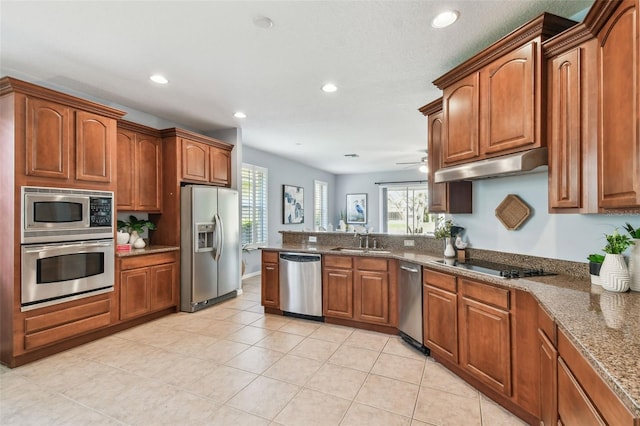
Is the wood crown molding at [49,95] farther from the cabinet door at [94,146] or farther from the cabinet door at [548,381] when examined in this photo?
the cabinet door at [548,381]

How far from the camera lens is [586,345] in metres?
1.10

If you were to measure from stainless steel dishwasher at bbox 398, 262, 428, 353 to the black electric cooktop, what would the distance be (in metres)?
0.32

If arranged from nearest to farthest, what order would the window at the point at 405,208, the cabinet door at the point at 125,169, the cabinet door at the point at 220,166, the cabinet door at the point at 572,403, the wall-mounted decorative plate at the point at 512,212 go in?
1. the cabinet door at the point at 572,403
2. the wall-mounted decorative plate at the point at 512,212
3. the cabinet door at the point at 125,169
4. the cabinet door at the point at 220,166
5. the window at the point at 405,208

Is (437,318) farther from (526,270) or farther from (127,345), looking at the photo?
(127,345)

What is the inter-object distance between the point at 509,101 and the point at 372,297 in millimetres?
2281

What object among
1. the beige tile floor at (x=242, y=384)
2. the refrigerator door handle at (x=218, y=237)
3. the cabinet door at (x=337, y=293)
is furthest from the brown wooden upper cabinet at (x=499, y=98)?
the refrigerator door handle at (x=218, y=237)

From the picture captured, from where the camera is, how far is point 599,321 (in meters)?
1.33

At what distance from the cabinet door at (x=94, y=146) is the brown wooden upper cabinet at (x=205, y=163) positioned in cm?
98

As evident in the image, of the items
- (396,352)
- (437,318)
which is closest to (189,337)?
(396,352)

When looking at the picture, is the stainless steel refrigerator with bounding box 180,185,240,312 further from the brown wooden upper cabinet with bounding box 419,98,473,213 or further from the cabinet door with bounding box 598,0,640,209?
the cabinet door with bounding box 598,0,640,209

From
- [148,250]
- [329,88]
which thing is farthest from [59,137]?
[329,88]

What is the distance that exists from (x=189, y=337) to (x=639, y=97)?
3915 millimetres

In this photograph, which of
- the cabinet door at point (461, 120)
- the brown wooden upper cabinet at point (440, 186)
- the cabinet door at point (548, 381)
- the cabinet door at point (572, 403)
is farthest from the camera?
the brown wooden upper cabinet at point (440, 186)

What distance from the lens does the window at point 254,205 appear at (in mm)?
6051
